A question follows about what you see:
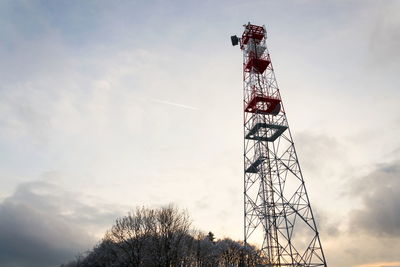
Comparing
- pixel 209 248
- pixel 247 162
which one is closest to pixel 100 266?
pixel 209 248

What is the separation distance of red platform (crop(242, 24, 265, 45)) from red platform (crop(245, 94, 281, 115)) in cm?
913

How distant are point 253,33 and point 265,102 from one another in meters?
10.5

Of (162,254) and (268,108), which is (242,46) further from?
(162,254)

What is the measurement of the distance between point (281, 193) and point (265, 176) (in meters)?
2.51

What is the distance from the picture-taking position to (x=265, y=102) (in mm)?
35656

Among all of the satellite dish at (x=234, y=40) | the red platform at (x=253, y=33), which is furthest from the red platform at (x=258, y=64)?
the satellite dish at (x=234, y=40)

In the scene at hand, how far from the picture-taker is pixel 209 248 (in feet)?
200

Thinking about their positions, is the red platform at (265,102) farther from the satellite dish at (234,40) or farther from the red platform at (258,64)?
the satellite dish at (234,40)

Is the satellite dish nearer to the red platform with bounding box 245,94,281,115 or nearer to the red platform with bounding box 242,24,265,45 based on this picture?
the red platform with bounding box 242,24,265,45

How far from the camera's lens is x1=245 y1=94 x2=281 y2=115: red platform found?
3506 cm

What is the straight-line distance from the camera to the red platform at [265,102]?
35062 mm

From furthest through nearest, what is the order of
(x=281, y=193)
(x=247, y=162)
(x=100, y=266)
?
(x=100, y=266) < (x=247, y=162) < (x=281, y=193)

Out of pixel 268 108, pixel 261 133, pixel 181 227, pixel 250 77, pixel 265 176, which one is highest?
pixel 250 77

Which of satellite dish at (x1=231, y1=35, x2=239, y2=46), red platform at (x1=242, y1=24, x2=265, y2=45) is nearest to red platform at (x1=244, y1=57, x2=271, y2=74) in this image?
red platform at (x1=242, y1=24, x2=265, y2=45)
